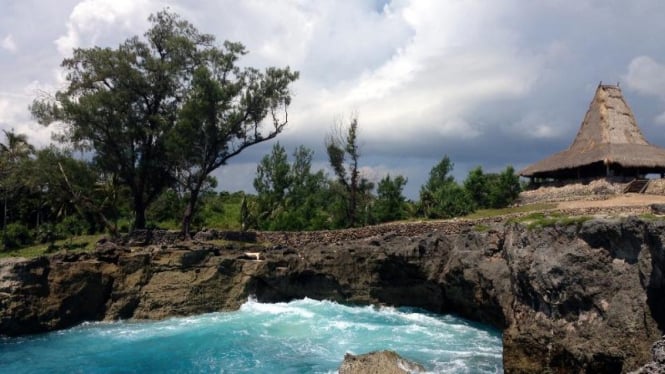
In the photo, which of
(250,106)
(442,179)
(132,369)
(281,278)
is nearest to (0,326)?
(132,369)

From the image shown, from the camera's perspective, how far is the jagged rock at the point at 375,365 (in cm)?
1287

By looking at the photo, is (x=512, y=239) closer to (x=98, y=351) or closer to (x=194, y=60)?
(x=98, y=351)

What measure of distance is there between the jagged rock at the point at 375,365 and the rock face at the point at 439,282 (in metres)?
3.22

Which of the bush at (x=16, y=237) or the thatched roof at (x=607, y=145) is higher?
the thatched roof at (x=607, y=145)

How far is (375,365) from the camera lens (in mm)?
13031

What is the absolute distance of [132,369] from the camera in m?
16.8

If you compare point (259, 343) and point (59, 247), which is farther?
point (59, 247)

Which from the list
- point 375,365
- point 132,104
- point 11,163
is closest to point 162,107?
point 132,104

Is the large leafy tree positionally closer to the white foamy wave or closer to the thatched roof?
the white foamy wave

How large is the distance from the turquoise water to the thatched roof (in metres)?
16.7

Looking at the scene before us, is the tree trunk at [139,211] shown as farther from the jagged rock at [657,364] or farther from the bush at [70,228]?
the jagged rock at [657,364]

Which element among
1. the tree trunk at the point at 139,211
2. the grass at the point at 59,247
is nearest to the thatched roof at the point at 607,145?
the tree trunk at the point at 139,211

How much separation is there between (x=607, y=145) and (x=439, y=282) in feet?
56.6

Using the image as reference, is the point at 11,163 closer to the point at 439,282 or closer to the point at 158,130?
the point at 158,130
